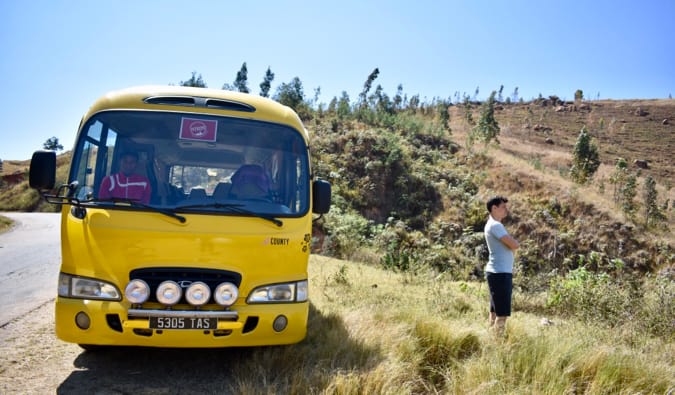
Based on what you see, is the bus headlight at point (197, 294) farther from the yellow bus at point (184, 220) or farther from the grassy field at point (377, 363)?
the grassy field at point (377, 363)

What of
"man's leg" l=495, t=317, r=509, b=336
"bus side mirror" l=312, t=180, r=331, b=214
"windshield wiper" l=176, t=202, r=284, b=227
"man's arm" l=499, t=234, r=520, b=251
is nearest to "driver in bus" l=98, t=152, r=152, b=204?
"windshield wiper" l=176, t=202, r=284, b=227

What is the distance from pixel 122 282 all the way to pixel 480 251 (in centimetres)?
1808

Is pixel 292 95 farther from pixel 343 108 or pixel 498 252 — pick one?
pixel 498 252

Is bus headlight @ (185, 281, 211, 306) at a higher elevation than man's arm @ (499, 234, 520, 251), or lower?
lower

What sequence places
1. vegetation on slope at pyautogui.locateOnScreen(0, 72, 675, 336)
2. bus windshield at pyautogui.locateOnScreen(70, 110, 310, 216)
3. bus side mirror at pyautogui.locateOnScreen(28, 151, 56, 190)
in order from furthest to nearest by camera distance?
vegetation on slope at pyautogui.locateOnScreen(0, 72, 675, 336) → bus windshield at pyautogui.locateOnScreen(70, 110, 310, 216) → bus side mirror at pyautogui.locateOnScreen(28, 151, 56, 190)

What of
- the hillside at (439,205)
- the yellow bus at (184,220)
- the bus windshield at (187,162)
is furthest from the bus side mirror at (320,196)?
the hillside at (439,205)

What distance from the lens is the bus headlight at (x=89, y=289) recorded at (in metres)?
3.73

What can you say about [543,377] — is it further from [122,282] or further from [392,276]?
[392,276]

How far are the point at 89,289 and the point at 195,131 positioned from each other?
5.37ft

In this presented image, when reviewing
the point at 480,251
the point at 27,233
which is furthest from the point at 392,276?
the point at 27,233

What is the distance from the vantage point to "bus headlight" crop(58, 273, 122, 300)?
12.2ft

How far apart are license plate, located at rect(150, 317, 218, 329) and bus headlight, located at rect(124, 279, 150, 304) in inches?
7.1

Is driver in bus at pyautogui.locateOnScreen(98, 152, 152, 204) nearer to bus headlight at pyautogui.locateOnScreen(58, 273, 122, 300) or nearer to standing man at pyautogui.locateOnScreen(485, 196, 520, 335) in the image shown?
bus headlight at pyautogui.locateOnScreen(58, 273, 122, 300)

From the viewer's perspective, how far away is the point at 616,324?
19.4 ft
